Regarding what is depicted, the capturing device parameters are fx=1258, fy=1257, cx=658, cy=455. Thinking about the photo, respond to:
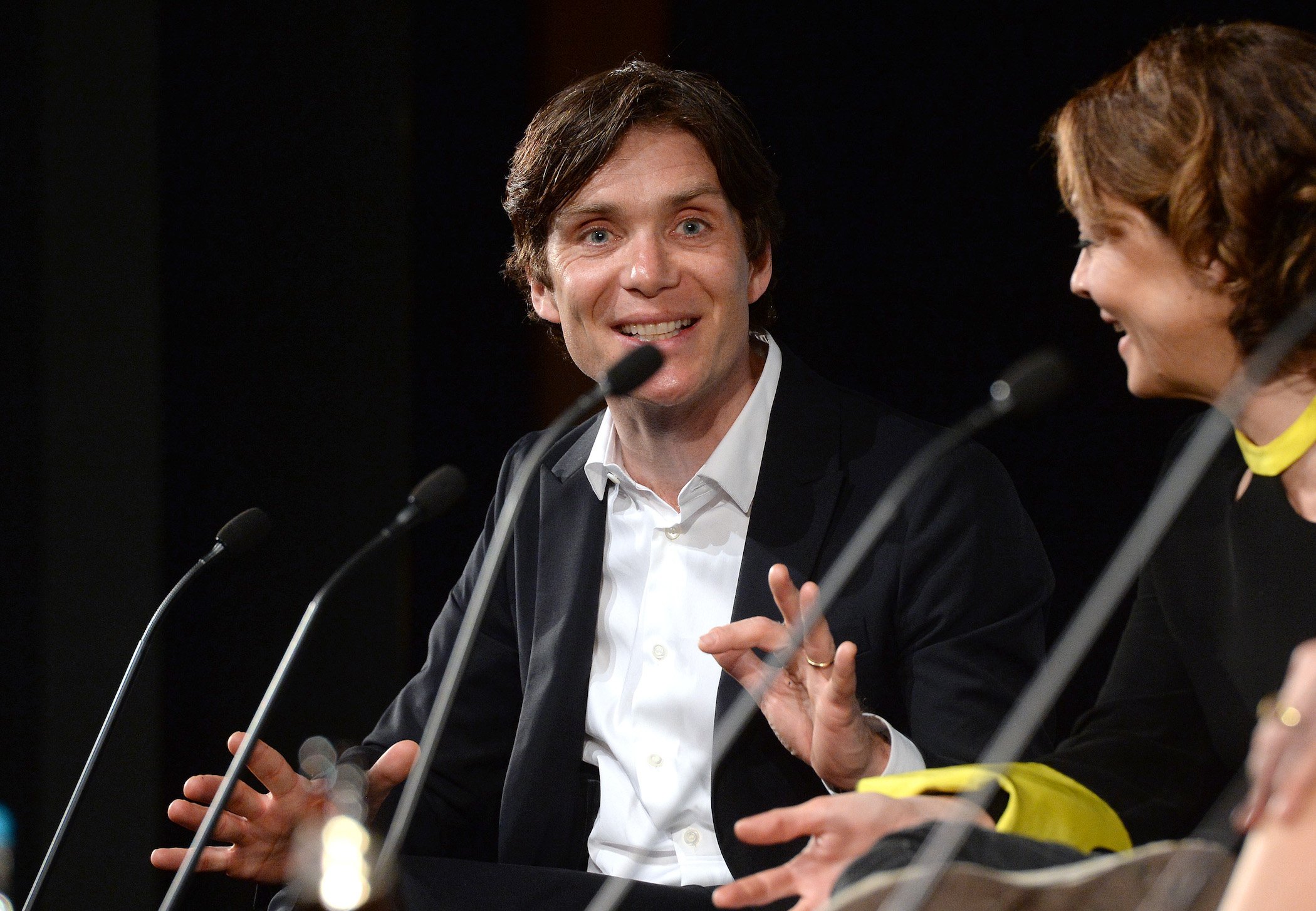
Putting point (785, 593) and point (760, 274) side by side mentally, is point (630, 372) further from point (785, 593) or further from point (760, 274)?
point (760, 274)

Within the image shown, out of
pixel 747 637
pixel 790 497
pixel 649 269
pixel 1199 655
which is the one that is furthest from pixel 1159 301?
pixel 649 269

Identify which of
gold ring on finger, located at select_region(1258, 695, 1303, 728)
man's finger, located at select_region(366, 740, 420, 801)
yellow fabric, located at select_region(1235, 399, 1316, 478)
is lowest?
man's finger, located at select_region(366, 740, 420, 801)

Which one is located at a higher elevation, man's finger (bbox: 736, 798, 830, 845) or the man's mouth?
the man's mouth

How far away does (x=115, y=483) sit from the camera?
257cm

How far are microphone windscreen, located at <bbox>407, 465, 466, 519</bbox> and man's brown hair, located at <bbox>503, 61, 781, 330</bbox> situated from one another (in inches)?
22.2

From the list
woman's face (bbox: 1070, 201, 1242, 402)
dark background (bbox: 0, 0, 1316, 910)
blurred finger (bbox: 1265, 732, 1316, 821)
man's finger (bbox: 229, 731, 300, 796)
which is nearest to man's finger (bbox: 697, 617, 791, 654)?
woman's face (bbox: 1070, 201, 1242, 402)

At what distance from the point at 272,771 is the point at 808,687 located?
2.04 ft

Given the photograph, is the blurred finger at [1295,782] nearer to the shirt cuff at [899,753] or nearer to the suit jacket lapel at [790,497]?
the shirt cuff at [899,753]

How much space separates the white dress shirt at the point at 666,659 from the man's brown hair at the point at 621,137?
28 centimetres

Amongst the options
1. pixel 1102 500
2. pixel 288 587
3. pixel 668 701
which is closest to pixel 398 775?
pixel 668 701

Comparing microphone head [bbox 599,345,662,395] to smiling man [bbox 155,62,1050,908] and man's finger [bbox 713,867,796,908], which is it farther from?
man's finger [bbox 713,867,796,908]

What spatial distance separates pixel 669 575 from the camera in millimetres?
1646

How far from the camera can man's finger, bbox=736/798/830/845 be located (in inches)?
35.7

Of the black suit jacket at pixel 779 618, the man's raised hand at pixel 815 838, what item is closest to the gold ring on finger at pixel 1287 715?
the man's raised hand at pixel 815 838
